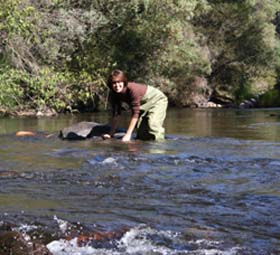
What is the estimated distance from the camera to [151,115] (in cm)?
1159

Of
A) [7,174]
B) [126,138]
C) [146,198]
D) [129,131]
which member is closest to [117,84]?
[129,131]

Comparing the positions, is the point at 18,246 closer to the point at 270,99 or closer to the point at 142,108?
the point at 142,108

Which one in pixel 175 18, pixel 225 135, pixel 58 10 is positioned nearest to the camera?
pixel 225 135

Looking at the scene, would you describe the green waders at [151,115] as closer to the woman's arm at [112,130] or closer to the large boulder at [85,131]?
the woman's arm at [112,130]

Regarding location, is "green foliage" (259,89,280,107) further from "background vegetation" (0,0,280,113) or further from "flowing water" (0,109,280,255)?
"flowing water" (0,109,280,255)

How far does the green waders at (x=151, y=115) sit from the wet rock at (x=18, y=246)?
742 centimetres

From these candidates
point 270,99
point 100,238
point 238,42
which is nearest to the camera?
Answer: point 100,238

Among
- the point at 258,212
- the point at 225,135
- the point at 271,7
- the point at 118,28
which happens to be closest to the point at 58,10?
the point at 118,28

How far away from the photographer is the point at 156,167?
802 centimetres

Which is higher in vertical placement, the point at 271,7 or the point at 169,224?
the point at 271,7

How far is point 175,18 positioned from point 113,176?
67.0 feet

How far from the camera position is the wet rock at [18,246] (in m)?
3.97

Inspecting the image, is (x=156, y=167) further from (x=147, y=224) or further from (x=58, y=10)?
(x=58, y=10)

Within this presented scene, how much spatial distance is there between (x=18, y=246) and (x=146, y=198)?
6.85 feet
